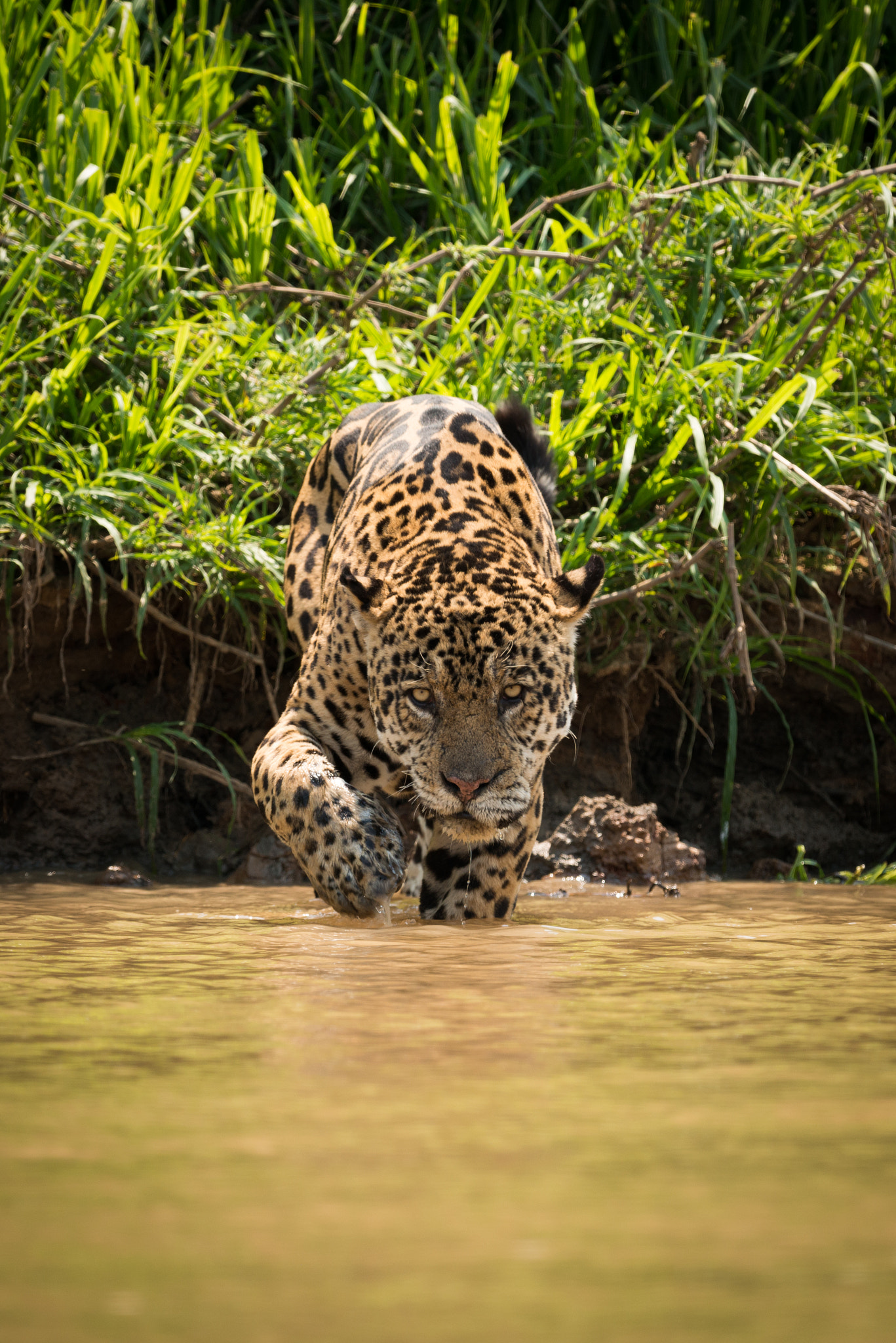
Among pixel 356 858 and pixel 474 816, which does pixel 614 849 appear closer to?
pixel 474 816

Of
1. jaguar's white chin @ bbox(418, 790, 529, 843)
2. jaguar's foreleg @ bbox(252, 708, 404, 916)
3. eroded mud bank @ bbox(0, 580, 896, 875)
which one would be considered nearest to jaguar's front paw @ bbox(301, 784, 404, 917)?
jaguar's foreleg @ bbox(252, 708, 404, 916)

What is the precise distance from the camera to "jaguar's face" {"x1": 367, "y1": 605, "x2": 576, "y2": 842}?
3.46 meters

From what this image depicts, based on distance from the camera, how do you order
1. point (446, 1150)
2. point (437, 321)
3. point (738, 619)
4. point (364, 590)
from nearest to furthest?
point (446, 1150) < point (364, 590) < point (738, 619) < point (437, 321)

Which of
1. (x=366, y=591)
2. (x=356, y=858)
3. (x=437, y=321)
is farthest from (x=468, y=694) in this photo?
(x=437, y=321)

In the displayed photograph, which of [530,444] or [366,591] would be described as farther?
[530,444]

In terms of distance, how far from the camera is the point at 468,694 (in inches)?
138

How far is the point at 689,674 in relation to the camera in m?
5.57

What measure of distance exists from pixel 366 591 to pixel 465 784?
0.55 m

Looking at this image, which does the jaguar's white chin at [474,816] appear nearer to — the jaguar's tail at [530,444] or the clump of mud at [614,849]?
the clump of mud at [614,849]

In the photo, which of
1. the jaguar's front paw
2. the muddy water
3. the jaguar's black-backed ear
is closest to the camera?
the muddy water

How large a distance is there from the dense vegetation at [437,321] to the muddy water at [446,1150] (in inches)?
93.2

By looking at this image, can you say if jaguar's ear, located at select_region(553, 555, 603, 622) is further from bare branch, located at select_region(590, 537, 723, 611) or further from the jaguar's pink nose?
bare branch, located at select_region(590, 537, 723, 611)

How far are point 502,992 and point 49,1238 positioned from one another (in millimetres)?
1223

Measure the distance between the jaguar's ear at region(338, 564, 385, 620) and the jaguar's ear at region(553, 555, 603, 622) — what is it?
0.44 m
